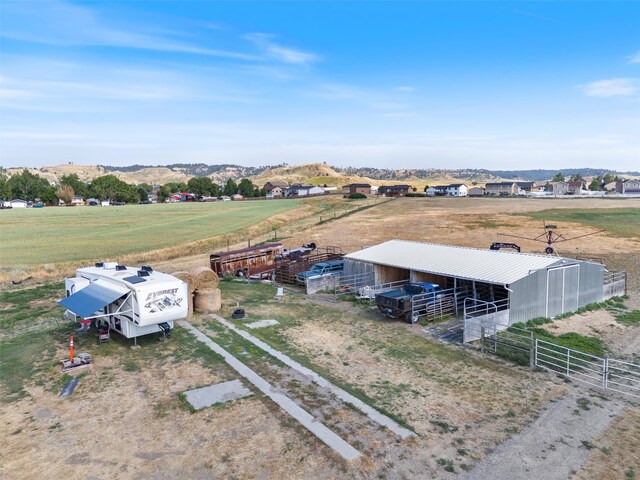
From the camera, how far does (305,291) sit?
2914cm

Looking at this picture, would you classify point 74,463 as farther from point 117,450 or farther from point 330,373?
point 330,373

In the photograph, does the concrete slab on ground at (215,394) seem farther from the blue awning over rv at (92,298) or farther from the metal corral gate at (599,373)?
the metal corral gate at (599,373)

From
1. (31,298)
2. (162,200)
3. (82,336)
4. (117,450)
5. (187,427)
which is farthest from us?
(162,200)

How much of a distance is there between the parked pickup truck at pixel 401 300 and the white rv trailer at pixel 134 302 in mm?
9826

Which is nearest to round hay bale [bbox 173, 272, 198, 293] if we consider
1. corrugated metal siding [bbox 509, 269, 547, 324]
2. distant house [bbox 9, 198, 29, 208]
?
corrugated metal siding [bbox 509, 269, 547, 324]

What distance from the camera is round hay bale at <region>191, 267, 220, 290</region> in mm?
22453

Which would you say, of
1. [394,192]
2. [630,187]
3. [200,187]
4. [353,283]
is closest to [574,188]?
[630,187]

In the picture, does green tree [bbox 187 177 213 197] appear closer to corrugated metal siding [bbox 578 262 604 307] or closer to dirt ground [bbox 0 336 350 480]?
corrugated metal siding [bbox 578 262 604 307]

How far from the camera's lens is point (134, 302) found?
1617 centimetres

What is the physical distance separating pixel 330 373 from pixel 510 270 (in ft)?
39.6

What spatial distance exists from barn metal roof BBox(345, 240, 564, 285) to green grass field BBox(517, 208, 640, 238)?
38.1 meters

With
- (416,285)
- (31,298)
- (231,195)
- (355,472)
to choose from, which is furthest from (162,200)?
(355,472)

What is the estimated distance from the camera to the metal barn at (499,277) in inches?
829

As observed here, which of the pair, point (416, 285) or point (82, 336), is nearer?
point (82, 336)
